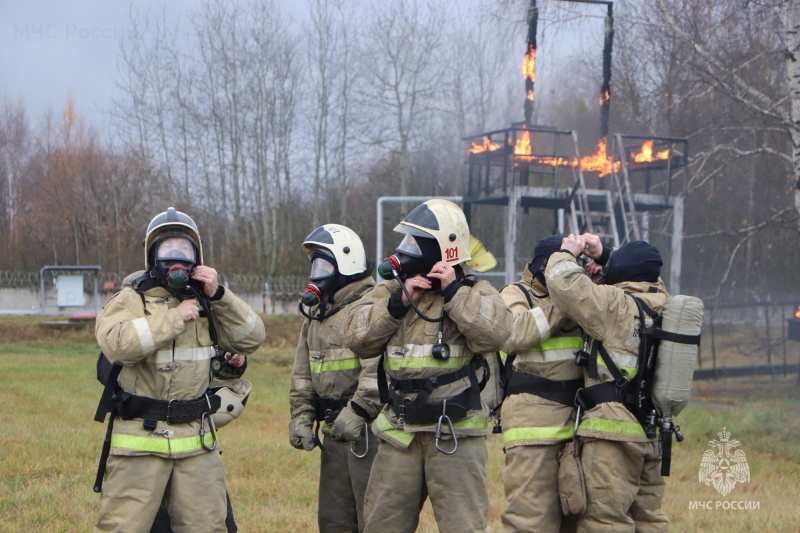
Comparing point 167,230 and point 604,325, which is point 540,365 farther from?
point 167,230

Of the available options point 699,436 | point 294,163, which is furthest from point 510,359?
point 294,163

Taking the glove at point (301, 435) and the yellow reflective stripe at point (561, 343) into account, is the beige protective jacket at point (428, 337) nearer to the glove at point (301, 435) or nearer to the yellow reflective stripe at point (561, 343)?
the yellow reflective stripe at point (561, 343)

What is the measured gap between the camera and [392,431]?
3934 mm

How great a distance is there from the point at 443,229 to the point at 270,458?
4.84 meters

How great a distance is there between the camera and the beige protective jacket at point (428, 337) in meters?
3.75

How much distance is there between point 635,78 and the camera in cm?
1792

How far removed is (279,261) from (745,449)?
2351cm

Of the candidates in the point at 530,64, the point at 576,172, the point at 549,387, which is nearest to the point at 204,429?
the point at 549,387

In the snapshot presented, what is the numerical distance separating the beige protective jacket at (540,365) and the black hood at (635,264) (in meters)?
0.42

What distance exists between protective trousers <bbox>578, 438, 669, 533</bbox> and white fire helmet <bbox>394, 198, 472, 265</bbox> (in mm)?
1237

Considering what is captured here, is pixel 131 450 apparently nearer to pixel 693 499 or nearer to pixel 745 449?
pixel 693 499

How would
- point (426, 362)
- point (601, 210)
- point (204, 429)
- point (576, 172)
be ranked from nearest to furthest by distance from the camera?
point (426, 362)
point (204, 429)
point (576, 172)
point (601, 210)

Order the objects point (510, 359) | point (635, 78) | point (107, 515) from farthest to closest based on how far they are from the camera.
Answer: point (635, 78) < point (510, 359) < point (107, 515)

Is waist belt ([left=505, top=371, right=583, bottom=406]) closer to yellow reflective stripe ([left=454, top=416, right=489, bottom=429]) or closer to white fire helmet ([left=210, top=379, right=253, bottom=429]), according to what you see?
yellow reflective stripe ([left=454, top=416, right=489, bottom=429])
